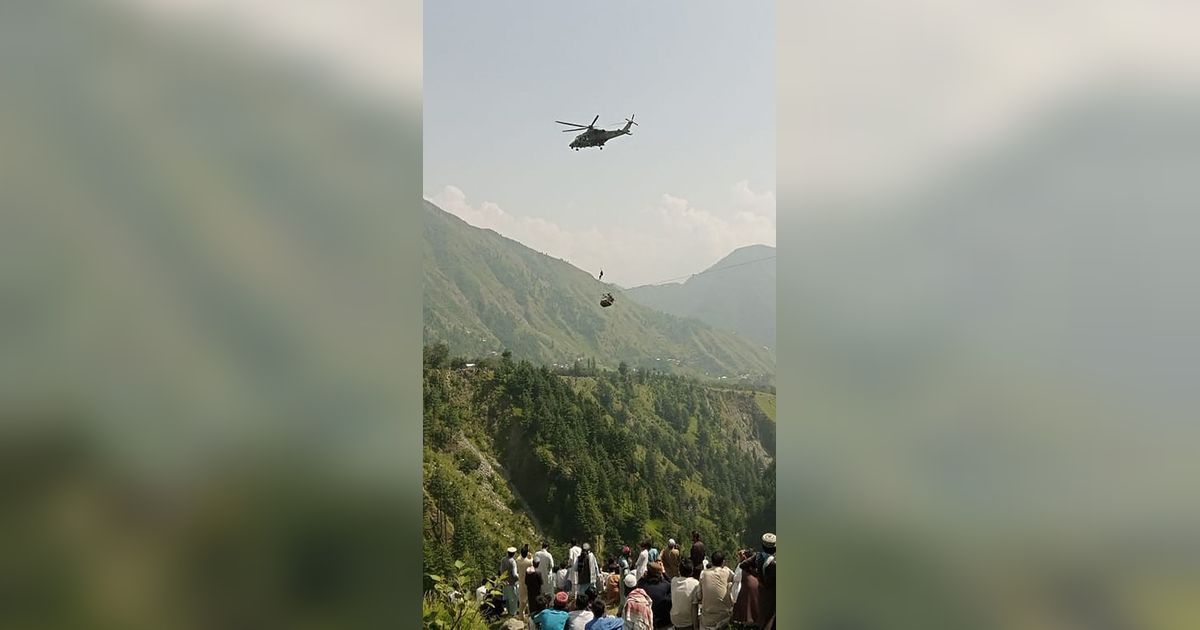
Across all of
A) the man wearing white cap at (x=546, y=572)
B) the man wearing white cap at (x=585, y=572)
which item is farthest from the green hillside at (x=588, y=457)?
the man wearing white cap at (x=585, y=572)

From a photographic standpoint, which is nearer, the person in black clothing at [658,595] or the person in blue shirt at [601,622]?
the person in blue shirt at [601,622]

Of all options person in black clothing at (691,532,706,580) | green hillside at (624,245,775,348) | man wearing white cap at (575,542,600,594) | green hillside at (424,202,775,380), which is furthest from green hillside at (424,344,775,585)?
person in black clothing at (691,532,706,580)

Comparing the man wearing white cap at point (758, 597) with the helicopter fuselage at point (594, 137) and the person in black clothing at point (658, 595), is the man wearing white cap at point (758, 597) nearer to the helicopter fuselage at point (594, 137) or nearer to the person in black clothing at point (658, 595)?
the person in black clothing at point (658, 595)
